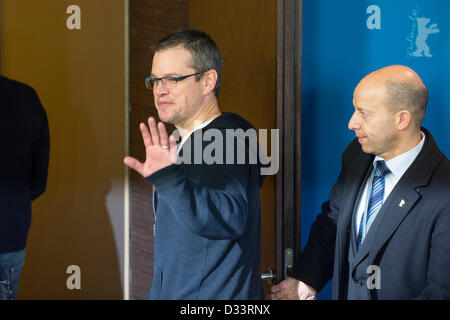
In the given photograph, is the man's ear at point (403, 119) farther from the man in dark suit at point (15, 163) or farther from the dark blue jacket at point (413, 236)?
the man in dark suit at point (15, 163)

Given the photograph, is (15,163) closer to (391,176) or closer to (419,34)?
(391,176)

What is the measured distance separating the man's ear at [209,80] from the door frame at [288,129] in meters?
0.34

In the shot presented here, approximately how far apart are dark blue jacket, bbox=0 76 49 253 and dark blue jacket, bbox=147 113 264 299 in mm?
804

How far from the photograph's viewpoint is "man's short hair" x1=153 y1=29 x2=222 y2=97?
55.6 inches

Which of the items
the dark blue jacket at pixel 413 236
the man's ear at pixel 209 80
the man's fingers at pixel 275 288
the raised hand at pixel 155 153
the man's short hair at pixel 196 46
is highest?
the man's short hair at pixel 196 46

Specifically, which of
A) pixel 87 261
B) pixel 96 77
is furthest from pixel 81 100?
pixel 87 261

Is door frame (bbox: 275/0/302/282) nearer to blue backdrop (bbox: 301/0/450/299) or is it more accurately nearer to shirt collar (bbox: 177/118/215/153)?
blue backdrop (bbox: 301/0/450/299)

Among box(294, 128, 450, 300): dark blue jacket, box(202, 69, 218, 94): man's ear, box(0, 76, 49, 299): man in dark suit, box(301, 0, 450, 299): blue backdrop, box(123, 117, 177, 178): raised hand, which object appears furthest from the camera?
box(0, 76, 49, 299): man in dark suit

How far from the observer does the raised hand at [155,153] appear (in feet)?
3.78

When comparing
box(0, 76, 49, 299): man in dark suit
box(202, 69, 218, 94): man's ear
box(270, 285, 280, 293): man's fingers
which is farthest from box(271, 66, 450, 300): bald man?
box(0, 76, 49, 299): man in dark suit

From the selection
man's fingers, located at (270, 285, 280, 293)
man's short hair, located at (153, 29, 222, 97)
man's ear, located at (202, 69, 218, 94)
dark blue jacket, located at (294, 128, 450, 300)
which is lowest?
man's fingers, located at (270, 285, 280, 293)

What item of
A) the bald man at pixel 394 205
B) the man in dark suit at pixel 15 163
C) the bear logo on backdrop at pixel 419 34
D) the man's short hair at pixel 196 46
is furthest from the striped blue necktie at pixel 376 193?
the man in dark suit at pixel 15 163

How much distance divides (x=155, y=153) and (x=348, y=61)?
0.89 metres
